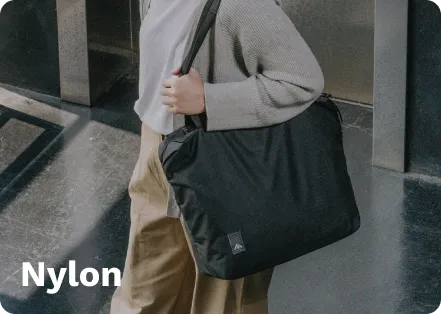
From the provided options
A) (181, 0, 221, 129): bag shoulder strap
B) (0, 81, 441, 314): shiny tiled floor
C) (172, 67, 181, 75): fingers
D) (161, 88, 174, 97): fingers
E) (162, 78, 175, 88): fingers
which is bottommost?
(0, 81, 441, 314): shiny tiled floor

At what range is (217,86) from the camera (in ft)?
8.94

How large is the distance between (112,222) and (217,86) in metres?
1.93

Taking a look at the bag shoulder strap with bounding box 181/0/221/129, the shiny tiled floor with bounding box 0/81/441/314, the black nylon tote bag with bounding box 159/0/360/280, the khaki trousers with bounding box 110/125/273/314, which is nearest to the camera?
the bag shoulder strap with bounding box 181/0/221/129

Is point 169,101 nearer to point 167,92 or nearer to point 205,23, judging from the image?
point 167,92

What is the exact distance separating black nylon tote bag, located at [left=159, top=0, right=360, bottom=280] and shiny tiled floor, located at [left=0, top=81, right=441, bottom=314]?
1.20 m

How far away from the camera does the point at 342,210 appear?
2.92 metres

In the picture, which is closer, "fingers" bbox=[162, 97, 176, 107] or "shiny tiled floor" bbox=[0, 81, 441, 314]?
"fingers" bbox=[162, 97, 176, 107]

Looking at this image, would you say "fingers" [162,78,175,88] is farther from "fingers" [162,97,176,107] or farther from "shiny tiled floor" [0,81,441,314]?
"shiny tiled floor" [0,81,441,314]

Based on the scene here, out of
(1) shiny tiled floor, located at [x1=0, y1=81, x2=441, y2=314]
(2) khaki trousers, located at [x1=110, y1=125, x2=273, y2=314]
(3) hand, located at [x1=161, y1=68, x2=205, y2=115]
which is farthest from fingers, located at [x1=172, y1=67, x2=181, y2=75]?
(1) shiny tiled floor, located at [x1=0, y1=81, x2=441, y2=314]

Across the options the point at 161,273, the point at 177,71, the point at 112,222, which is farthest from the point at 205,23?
the point at 112,222

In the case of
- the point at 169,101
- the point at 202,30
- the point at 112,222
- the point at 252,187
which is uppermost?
the point at 202,30

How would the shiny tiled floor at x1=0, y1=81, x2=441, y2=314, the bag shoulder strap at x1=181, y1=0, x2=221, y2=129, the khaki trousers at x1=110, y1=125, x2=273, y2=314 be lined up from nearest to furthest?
the bag shoulder strap at x1=181, y1=0, x2=221, y2=129 → the khaki trousers at x1=110, y1=125, x2=273, y2=314 → the shiny tiled floor at x1=0, y1=81, x2=441, y2=314

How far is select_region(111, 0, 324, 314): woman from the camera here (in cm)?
267

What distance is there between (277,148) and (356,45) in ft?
9.12
